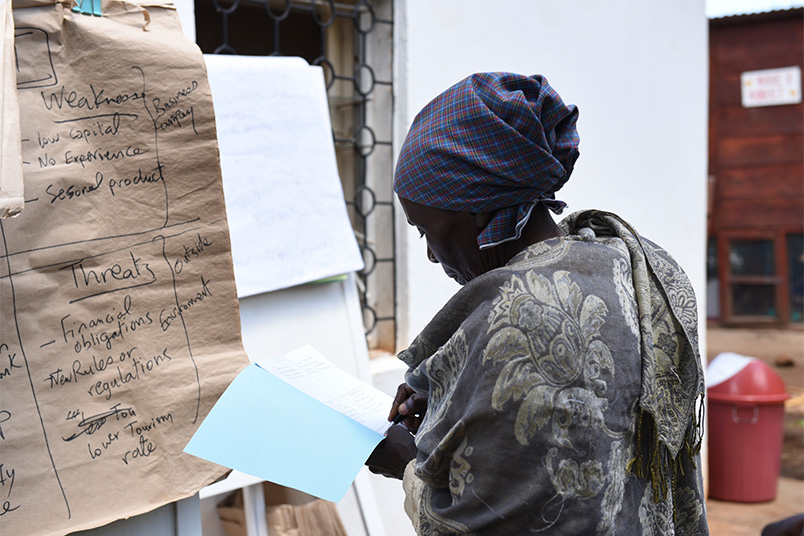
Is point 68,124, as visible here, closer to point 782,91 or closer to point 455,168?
point 455,168

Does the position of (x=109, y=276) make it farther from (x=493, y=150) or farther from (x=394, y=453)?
(x=493, y=150)

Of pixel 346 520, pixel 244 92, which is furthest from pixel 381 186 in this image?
pixel 346 520

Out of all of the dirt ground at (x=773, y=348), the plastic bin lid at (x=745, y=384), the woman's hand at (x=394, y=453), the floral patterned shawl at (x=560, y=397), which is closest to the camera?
the floral patterned shawl at (x=560, y=397)

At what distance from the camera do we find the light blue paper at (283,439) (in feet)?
3.87

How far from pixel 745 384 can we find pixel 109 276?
369cm

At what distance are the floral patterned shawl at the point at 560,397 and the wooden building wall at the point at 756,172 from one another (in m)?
7.99

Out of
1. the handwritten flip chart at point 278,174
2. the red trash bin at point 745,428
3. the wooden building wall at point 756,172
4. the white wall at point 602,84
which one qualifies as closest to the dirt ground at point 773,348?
the wooden building wall at point 756,172

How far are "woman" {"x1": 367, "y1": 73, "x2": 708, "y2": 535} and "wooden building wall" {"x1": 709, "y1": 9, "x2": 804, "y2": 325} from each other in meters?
7.97

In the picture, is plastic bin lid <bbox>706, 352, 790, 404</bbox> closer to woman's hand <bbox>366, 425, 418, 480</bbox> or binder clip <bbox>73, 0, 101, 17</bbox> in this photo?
woman's hand <bbox>366, 425, 418, 480</bbox>

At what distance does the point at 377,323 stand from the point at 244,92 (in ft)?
3.59

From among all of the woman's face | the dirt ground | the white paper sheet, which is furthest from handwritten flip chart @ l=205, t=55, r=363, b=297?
the dirt ground

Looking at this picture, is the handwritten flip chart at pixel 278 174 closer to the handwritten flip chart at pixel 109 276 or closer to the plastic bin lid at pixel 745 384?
the handwritten flip chart at pixel 109 276

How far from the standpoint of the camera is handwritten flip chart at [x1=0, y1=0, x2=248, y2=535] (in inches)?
51.3

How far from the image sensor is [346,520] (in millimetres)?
2436
